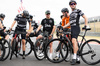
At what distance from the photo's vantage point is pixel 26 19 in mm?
4965

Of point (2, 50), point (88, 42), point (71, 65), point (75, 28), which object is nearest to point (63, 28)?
point (75, 28)

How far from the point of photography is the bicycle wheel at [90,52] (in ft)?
12.7

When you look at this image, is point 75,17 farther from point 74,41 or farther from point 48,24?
point 48,24

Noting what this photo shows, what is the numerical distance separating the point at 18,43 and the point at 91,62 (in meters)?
2.65

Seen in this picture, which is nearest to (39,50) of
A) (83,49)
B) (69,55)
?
(69,55)

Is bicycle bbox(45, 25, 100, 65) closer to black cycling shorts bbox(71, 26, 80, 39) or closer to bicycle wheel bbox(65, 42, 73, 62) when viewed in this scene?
bicycle wheel bbox(65, 42, 73, 62)

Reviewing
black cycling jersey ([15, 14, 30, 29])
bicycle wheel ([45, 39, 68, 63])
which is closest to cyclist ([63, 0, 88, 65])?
bicycle wheel ([45, 39, 68, 63])

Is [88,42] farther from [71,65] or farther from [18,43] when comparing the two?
[18,43]

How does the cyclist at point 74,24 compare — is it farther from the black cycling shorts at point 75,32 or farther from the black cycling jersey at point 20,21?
the black cycling jersey at point 20,21

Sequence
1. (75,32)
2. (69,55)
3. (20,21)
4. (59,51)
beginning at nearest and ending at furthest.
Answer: (75,32) → (69,55) → (59,51) → (20,21)

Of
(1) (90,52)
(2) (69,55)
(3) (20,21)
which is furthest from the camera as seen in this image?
(3) (20,21)

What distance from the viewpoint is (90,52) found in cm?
394

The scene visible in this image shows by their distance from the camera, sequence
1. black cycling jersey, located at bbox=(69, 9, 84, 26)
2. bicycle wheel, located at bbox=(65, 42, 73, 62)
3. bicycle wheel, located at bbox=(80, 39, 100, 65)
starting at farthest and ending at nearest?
bicycle wheel, located at bbox=(65, 42, 73, 62) → black cycling jersey, located at bbox=(69, 9, 84, 26) → bicycle wheel, located at bbox=(80, 39, 100, 65)

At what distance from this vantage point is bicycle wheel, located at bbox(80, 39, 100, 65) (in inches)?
152
